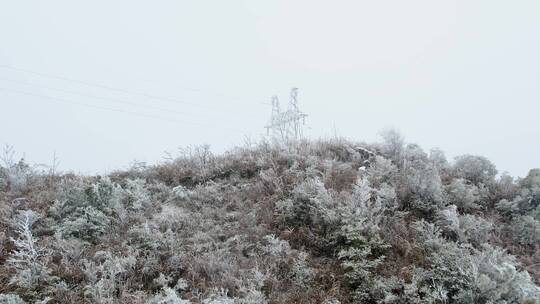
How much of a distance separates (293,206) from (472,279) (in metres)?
2.57

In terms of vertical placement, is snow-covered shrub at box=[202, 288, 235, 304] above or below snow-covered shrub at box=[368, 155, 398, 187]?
below

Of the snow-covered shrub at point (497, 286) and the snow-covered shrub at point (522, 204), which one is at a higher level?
the snow-covered shrub at point (522, 204)

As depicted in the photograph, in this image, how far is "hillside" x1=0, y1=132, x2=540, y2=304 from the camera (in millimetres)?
4879

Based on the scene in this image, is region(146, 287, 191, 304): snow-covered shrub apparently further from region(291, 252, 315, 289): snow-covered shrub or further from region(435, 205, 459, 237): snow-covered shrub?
region(435, 205, 459, 237): snow-covered shrub

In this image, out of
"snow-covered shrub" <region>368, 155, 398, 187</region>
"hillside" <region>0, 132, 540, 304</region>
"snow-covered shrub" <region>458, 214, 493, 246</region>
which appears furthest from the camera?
"snow-covered shrub" <region>368, 155, 398, 187</region>

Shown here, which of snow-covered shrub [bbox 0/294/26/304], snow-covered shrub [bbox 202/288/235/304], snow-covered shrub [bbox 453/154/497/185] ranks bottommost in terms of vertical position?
snow-covered shrub [bbox 202/288/235/304]

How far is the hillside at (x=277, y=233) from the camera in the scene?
488 centimetres

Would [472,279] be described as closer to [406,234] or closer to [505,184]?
[406,234]

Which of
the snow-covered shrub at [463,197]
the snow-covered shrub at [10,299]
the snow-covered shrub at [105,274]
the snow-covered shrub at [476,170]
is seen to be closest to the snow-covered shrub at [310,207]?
the snow-covered shrub at [463,197]

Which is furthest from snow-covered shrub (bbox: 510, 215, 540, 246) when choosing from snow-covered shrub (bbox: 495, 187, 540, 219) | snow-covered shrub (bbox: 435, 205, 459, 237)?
snow-covered shrub (bbox: 435, 205, 459, 237)

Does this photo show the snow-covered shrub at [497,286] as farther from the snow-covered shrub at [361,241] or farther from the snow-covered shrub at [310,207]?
the snow-covered shrub at [310,207]

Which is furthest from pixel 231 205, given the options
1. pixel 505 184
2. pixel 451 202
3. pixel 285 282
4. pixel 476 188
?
pixel 505 184

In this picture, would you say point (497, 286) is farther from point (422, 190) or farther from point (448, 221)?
point (422, 190)

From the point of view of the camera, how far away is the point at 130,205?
22.9ft
